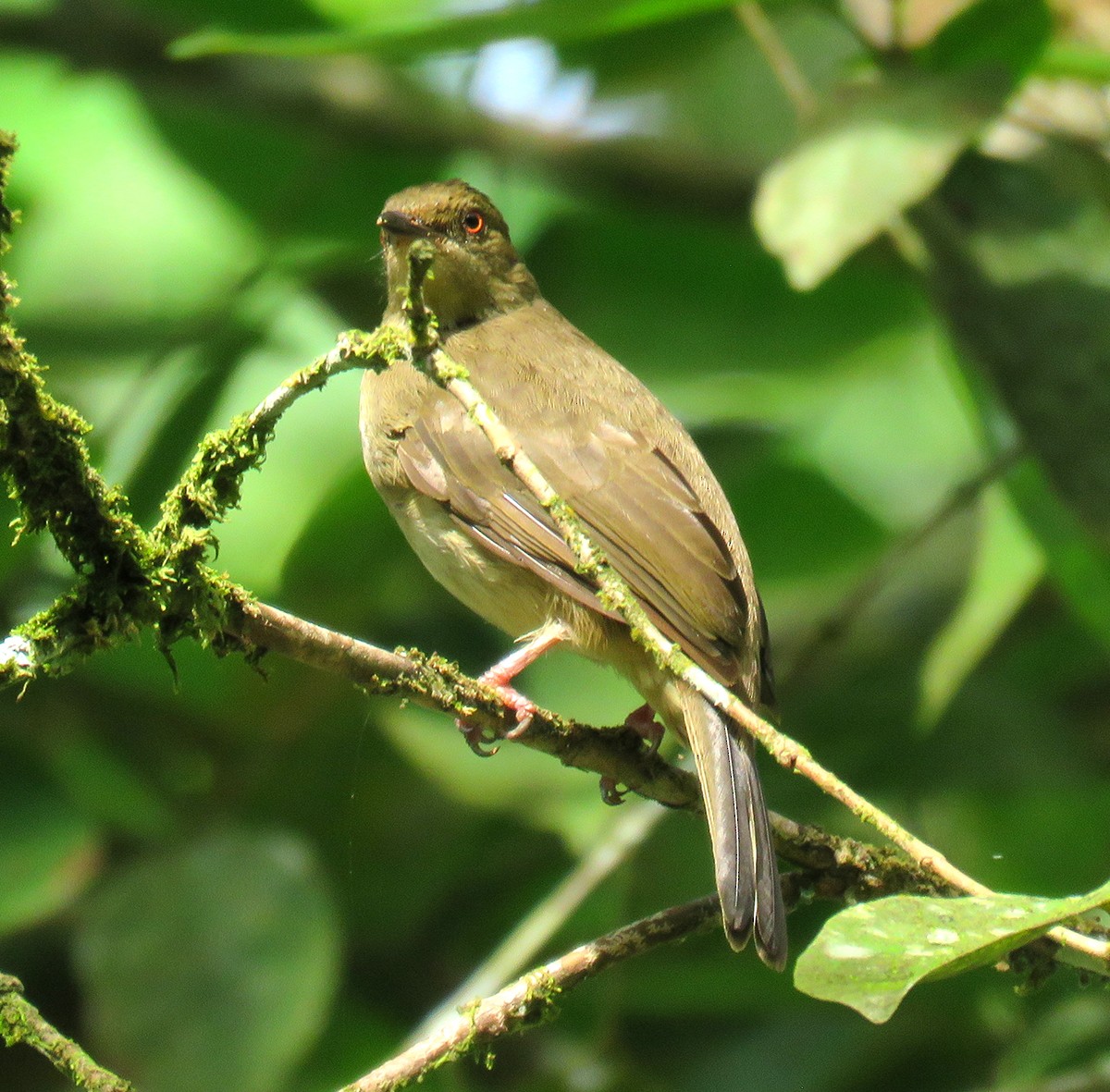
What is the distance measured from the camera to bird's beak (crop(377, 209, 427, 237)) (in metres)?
4.75

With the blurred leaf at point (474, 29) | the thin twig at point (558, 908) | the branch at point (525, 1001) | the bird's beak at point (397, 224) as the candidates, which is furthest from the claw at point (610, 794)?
the blurred leaf at point (474, 29)

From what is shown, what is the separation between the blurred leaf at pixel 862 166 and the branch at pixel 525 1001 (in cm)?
161

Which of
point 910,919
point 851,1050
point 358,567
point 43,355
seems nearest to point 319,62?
point 43,355

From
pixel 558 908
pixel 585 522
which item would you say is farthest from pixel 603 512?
pixel 558 908

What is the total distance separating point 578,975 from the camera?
2.76 metres

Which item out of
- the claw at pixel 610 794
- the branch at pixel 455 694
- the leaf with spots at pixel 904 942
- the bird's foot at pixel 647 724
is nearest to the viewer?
the leaf with spots at pixel 904 942

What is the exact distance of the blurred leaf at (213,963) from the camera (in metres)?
3.86

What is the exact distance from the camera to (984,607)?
4.59 metres

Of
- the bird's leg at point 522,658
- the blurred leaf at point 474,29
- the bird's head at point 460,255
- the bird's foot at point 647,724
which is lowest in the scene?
the bird's foot at point 647,724

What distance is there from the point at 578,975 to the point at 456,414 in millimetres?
2085

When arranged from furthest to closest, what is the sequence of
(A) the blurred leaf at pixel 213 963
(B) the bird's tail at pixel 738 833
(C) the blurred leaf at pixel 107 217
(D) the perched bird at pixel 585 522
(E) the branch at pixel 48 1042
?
(C) the blurred leaf at pixel 107 217 < (A) the blurred leaf at pixel 213 963 < (D) the perched bird at pixel 585 522 < (B) the bird's tail at pixel 738 833 < (E) the branch at pixel 48 1042

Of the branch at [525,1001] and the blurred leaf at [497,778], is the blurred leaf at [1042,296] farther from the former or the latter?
the branch at [525,1001]

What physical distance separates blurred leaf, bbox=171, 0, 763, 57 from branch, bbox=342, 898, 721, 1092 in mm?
2430

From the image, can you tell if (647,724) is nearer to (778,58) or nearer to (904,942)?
(778,58)
